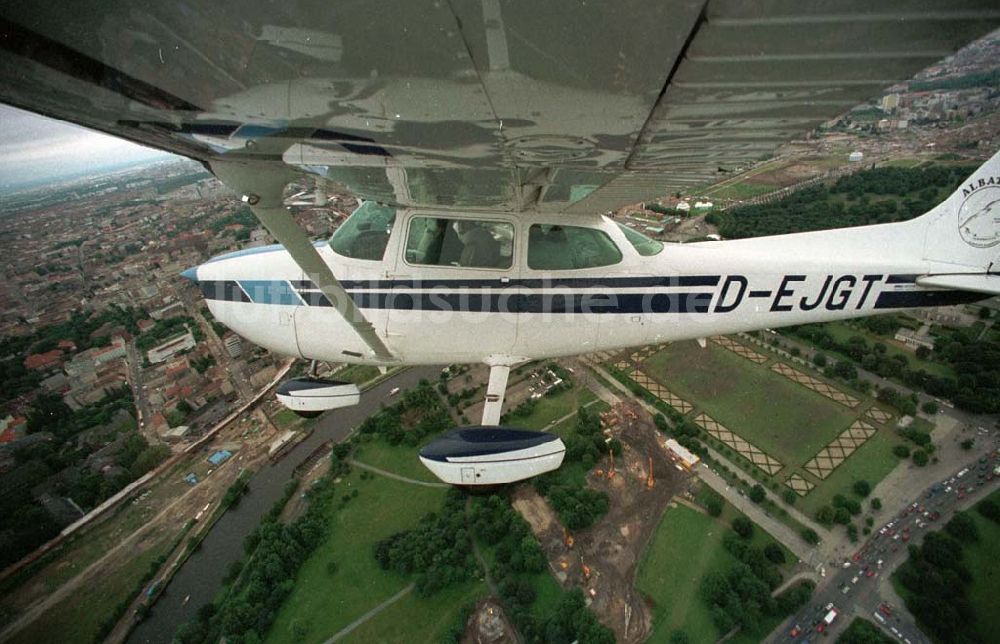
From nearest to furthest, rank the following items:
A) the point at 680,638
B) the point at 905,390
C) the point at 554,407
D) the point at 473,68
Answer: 1. the point at 473,68
2. the point at 680,638
3. the point at 905,390
4. the point at 554,407

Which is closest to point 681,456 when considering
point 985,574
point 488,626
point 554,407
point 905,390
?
point 554,407

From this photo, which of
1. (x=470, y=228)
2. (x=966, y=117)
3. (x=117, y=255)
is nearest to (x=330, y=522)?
(x=470, y=228)

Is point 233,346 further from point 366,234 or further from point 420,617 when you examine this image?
point 366,234

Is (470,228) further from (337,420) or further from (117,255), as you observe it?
(117,255)

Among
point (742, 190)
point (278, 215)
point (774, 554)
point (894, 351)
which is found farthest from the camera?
point (742, 190)

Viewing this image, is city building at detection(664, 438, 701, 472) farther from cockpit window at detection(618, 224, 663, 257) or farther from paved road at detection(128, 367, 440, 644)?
cockpit window at detection(618, 224, 663, 257)

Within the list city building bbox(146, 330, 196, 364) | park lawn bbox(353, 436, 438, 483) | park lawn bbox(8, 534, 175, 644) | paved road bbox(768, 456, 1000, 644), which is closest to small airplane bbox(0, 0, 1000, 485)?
paved road bbox(768, 456, 1000, 644)
